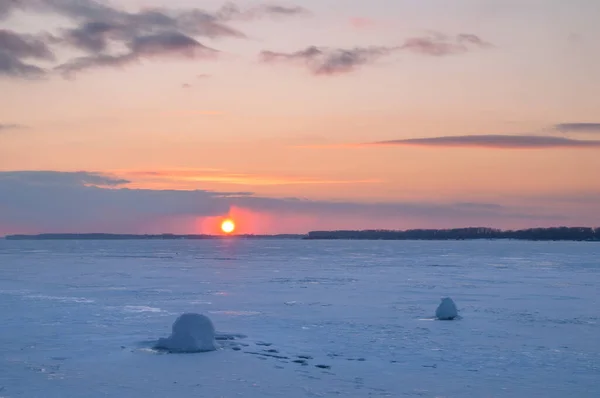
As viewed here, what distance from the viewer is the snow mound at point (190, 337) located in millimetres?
11102

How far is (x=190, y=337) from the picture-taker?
1117cm

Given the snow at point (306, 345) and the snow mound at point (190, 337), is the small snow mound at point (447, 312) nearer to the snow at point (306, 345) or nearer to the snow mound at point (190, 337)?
the snow at point (306, 345)

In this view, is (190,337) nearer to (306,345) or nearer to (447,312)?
(306,345)

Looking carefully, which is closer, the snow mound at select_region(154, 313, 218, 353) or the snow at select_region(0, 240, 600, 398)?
the snow at select_region(0, 240, 600, 398)

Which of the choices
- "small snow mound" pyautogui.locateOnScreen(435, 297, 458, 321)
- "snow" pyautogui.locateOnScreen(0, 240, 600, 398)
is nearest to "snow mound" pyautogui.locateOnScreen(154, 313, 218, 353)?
"snow" pyautogui.locateOnScreen(0, 240, 600, 398)

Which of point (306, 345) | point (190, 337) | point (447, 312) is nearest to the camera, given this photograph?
point (190, 337)

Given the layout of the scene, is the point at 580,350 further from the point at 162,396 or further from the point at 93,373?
the point at 93,373

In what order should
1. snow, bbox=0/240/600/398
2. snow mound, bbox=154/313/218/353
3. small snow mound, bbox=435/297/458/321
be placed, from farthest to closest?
1. small snow mound, bbox=435/297/458/321
2. snow mound, bbox=154/313/218/353
3. snow, bbox=0/240/600/398

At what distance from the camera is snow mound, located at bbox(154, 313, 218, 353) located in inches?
437

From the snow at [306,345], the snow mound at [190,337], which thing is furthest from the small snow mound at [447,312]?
the snow mound at [190,337]

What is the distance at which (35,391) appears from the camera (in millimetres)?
8383

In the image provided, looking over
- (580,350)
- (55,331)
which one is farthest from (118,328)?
(580,350)

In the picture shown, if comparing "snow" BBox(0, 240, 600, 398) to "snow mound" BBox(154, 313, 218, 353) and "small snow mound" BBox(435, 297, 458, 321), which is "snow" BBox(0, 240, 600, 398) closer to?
"snow mound" BBox(154, 313, 218, 353)

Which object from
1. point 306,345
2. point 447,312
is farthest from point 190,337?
point 447,312
